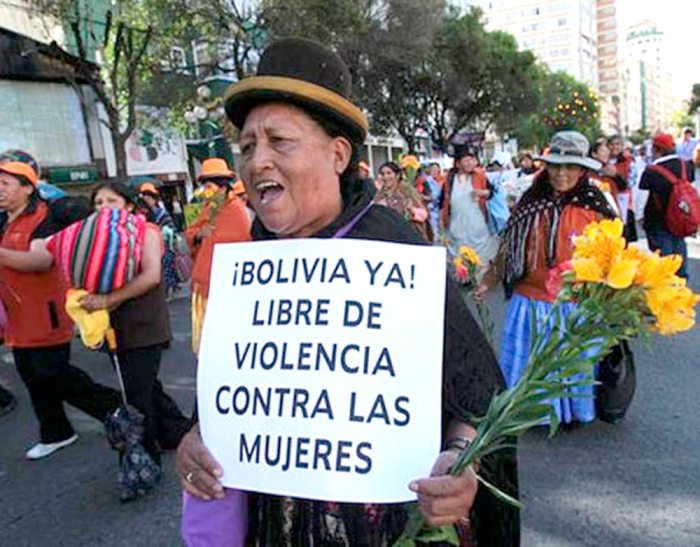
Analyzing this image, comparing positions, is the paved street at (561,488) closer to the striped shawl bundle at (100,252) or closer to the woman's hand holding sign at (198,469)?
the striped shawl bundle at (100,252)

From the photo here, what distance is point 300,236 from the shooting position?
56.1 inches

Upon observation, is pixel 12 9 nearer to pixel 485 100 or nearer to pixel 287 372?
pixel 287 372

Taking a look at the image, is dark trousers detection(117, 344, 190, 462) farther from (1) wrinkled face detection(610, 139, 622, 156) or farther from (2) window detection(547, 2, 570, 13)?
(2) window detection(547, 2, 570, 13)

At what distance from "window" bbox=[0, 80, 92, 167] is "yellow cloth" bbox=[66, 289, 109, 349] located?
587 inches

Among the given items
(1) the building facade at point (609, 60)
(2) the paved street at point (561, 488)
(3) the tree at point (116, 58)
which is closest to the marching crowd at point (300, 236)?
(2) the paved street at point (561, 488)

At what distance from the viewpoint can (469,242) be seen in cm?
729

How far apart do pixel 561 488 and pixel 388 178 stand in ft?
14.3

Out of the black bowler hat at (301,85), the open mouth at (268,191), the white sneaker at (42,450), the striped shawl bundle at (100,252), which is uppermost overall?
the black bowler hat at (301,85)

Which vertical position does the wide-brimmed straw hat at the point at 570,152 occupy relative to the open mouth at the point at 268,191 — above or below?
above

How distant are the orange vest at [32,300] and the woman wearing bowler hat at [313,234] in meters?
2.82

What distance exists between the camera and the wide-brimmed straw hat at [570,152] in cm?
368

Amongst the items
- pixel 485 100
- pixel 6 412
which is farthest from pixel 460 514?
pixel 485 100

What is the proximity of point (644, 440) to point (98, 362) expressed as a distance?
489cm

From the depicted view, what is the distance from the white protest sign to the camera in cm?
117
